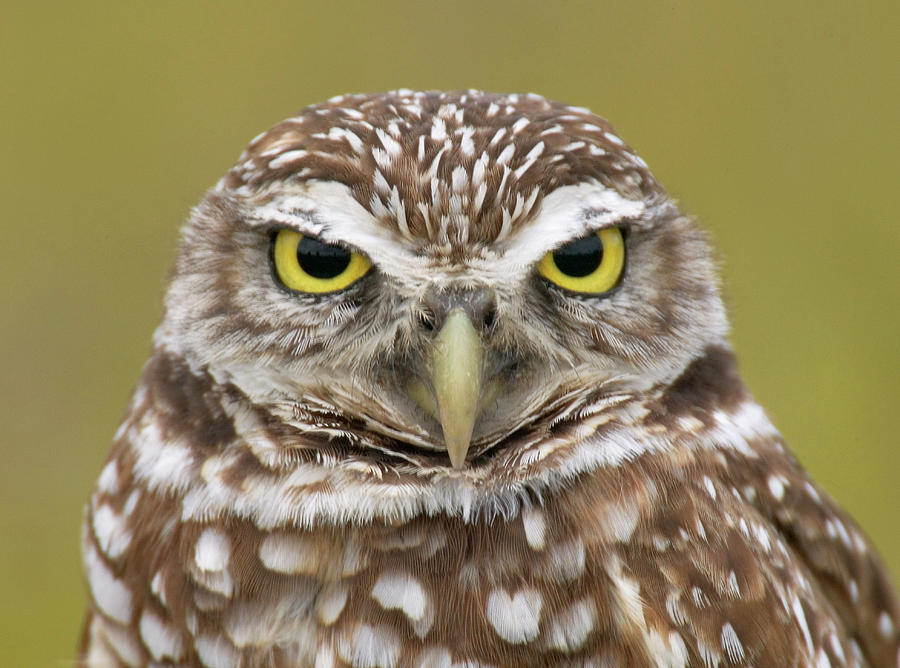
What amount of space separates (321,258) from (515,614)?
54cm

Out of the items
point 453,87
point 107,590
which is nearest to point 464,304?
point 107,590

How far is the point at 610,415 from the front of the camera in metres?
1.67

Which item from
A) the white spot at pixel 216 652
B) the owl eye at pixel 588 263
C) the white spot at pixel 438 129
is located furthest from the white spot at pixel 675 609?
the white spot at pixel 438 129

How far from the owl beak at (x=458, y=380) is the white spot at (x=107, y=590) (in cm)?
58

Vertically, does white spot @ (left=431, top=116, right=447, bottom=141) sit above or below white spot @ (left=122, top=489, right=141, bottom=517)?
above

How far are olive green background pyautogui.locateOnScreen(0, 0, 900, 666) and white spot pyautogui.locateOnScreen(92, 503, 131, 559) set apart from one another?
2.14m

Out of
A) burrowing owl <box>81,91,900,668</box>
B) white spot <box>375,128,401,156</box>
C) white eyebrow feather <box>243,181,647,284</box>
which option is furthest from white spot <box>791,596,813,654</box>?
white spot <box>375,128,401,156</box>

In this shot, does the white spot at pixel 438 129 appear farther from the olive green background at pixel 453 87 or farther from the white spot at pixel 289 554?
the olive green background at pixel 453 87

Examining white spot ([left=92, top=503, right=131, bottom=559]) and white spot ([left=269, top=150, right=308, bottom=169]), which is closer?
white spot ([left=269, top=150, right=308, bottom=169])

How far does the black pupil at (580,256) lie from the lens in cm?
161

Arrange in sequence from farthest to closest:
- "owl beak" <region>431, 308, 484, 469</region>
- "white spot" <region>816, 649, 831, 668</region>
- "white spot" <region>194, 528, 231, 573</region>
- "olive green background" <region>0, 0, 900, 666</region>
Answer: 1. "olive green background" <region>0, 0, 900, 666</region>
2. "white spot" <region>816, 649, 831, 668</region>
3. "white spot" <region>194, 528, 231, 573</region>
4. "owl beak" <region>431, 308, 484, 469</region>

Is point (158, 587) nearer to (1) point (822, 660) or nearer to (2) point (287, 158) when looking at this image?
(2) point (287, 158)

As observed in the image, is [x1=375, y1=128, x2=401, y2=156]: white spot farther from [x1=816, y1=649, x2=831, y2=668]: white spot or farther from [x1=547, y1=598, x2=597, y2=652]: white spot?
[x1=816, y1=649, x2=831, y2=668]: white spot

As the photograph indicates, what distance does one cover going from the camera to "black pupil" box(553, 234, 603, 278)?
1607 millimetres
